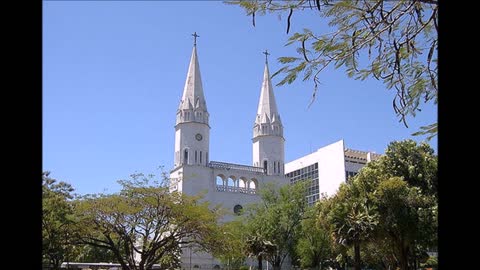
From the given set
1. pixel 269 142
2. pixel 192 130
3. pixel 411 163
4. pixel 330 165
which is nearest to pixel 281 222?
pixel 192 130

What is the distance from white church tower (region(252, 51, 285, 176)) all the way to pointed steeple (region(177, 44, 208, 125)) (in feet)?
23.6

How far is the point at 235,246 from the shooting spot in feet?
101

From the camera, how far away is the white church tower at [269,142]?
6116cm

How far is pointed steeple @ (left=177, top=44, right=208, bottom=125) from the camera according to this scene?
56.7m

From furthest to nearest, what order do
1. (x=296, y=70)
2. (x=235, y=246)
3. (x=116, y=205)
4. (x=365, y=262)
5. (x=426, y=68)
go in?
(x=365, y=262)
(x=235, y=246)
(x=116, y=205)
(x=426, y=68)
(x=296, y=70)

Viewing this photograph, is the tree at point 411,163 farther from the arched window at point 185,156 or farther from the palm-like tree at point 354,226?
the arched window at point 185,156

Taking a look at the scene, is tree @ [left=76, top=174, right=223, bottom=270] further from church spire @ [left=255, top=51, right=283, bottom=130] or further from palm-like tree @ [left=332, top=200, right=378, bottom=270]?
church spire @ [left=255, top=51, right=283, bottom=130]

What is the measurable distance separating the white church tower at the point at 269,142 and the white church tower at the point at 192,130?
6651 mm

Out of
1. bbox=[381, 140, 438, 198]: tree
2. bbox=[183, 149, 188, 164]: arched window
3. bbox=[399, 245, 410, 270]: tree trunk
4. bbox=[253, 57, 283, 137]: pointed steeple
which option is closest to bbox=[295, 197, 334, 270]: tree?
bbox=[381, 140, 438, 198]: tree

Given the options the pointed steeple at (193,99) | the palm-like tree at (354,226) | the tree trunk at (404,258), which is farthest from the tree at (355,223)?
the pointed steeple at (193,99)
